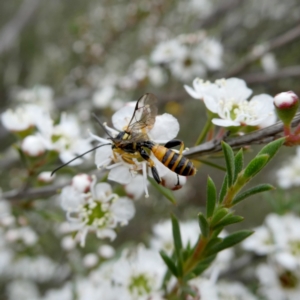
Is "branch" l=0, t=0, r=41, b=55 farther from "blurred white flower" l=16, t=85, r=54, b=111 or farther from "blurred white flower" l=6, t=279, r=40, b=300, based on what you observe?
"blurred white flower" l=6, t=279, r=40, b=300

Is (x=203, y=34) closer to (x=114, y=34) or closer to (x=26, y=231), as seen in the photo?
(x=114, y=34)

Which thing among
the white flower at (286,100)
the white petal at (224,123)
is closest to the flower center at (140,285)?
the white petal at (224,123)

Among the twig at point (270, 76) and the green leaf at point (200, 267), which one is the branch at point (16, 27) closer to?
the twig at point (270, 76)

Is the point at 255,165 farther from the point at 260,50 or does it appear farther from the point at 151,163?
the point at 260,50

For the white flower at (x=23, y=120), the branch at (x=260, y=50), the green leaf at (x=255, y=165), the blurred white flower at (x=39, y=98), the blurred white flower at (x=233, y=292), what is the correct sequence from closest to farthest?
the green leaf at (x=255, y=165) → the white flower at (x=23, y=120) → the blurred white flower at (x=233, y=292) → the branch at (x=260, y=50) → the blurred white flower at (x=39, y=98)

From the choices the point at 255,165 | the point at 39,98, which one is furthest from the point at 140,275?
the point at 39,98
